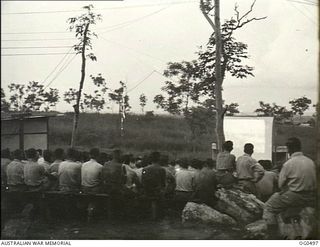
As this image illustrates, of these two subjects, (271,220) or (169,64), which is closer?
(271,220)

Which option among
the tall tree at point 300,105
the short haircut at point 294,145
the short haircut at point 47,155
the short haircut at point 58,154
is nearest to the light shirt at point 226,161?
the short haircut at point 294,145

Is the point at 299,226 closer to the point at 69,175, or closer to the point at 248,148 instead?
the point at 248,148

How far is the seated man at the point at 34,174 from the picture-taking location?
196 inches

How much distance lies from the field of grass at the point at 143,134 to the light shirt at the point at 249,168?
0.34 metres

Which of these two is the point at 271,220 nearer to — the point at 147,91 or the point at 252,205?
the point at 252,205

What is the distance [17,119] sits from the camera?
4930 millimetres

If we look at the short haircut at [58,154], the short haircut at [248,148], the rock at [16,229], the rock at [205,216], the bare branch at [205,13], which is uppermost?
the bare branch at [205,13]

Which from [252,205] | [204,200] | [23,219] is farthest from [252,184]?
[23,219]

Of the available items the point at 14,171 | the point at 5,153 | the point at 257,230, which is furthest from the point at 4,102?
the point at 257,230

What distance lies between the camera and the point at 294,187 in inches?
173

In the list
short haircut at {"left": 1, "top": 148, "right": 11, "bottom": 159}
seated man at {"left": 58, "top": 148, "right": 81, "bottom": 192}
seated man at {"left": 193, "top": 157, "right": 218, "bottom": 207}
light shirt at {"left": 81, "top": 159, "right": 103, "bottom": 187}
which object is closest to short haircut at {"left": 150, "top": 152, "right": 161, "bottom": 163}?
seated man at {"left": 193, "top": 157, "right": 218, "bottom": 207}

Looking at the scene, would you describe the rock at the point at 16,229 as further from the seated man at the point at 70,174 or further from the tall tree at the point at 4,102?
the tall tree at the point at 4,102

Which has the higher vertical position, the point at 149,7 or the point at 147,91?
the point at 149,7

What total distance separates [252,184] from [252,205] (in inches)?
9.8
